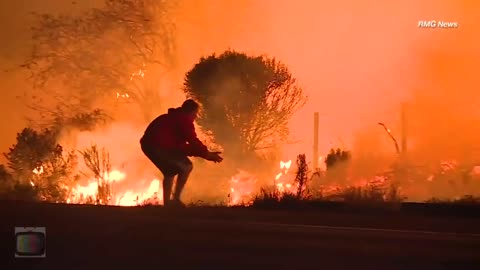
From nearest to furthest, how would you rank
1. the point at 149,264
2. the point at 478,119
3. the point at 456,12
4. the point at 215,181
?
the point at 149,264 < the point at 456,12 < the point at 478,119 < the point at 215,181

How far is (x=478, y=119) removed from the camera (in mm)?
5520

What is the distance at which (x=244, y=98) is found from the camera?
5957 millimetres

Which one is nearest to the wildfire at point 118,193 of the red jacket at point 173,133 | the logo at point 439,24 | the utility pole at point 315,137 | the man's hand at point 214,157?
the red jacket at point 173,133

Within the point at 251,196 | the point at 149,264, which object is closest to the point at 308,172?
the point at 251,196

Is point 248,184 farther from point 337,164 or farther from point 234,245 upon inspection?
point 234,245

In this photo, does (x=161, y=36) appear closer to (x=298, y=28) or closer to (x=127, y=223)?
(x=298, y=28)

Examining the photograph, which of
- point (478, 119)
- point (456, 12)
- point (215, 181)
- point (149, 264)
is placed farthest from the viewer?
point (215, 181)

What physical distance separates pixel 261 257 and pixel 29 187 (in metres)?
2.54

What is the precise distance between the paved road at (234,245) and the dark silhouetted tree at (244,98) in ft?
2.65

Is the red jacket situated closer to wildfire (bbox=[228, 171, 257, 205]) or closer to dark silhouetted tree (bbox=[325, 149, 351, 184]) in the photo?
wildfire (bbox=[228, 171, 257, 205])

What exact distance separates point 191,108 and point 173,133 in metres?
0.25

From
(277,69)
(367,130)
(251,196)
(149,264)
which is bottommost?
(149,264)

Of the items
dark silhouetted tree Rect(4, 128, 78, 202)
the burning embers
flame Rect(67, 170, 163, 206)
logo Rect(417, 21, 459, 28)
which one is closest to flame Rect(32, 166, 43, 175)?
dark silhouetted tree Rect(4, 128, 78, 202)

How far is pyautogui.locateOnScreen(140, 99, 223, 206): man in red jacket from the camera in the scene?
578 cm
